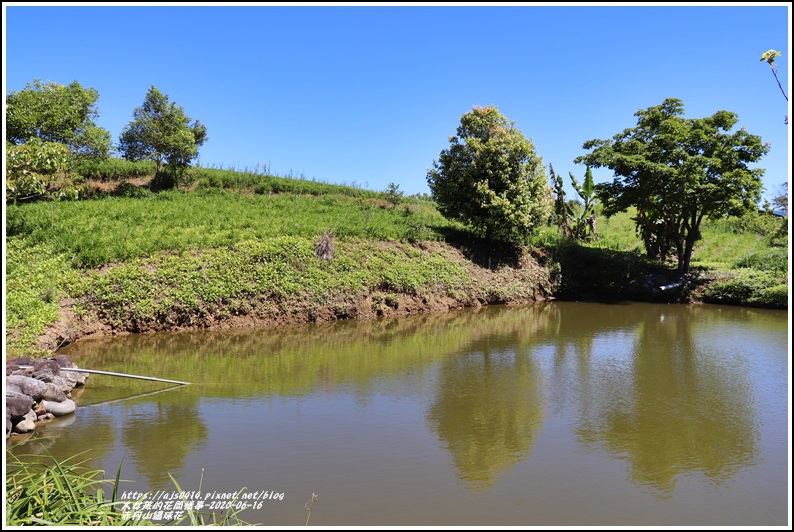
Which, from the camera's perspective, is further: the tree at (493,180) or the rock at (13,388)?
the tree at (493,180)

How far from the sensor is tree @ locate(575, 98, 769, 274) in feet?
56.9

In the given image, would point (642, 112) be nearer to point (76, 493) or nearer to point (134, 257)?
point (134, 257)

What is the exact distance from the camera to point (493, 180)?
57.9 feet

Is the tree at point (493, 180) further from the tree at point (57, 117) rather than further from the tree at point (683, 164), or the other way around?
the tree at point (57, 117)

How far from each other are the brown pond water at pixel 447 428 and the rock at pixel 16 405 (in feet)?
1.03

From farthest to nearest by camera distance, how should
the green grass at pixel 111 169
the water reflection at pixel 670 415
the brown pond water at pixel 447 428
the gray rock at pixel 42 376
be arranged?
the green grass at pixel 111 169 < the gray rock at pixel 42 376 < the water reflection at pixel 670 415 < the brown pond water at pixel 447 428

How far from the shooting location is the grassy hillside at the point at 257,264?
432 inches

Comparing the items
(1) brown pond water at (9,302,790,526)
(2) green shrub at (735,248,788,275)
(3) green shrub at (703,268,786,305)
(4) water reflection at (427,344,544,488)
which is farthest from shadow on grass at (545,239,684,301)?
(4) water reflection at (427,344,544,488)

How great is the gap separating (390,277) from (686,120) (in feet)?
40.8

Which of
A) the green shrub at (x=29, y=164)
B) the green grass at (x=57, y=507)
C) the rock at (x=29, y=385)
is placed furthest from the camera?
the green shrub at (x=29, y=164)

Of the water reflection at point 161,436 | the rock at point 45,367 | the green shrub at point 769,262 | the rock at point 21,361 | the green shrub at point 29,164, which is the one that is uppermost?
the green shrub at point 29,164

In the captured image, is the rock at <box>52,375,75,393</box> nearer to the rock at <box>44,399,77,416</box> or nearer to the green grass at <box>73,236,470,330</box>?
the rock at <box>44,399,77,416</box>

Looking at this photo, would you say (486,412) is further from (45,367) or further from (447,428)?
(45,367)

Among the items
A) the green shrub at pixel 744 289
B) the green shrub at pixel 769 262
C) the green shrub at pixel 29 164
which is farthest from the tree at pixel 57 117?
the green shrub at pixel 769 262
